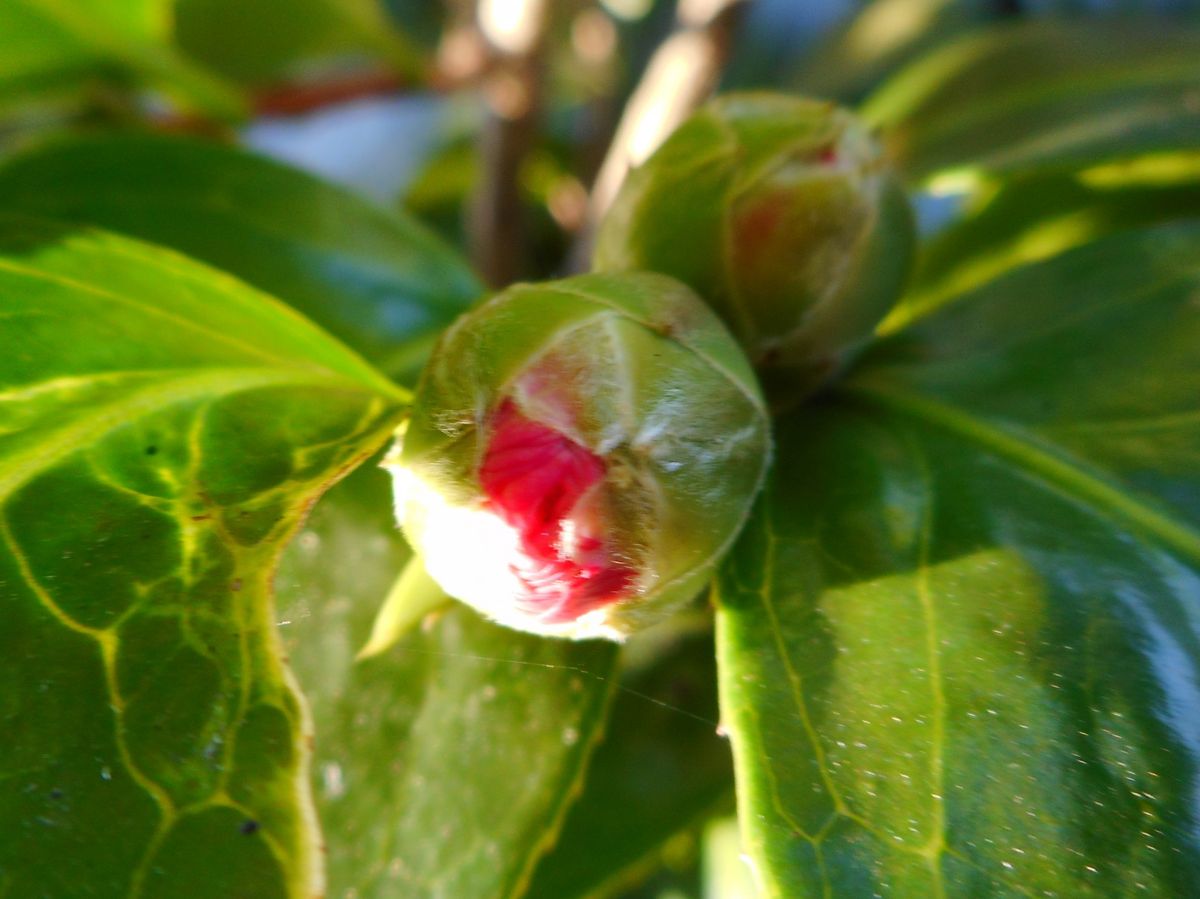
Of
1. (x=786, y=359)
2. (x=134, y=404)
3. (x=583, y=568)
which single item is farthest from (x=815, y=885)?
(x=134, y=404)

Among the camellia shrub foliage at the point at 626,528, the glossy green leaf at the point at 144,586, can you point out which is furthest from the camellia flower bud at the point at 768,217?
the glossy green leaf at the point at 144,586

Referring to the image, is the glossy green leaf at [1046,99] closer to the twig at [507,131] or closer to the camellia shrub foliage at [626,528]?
the camellia shrub foliage at [626,528]

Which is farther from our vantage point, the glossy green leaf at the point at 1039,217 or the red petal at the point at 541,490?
the glossy green leaf at the point at 1039,217

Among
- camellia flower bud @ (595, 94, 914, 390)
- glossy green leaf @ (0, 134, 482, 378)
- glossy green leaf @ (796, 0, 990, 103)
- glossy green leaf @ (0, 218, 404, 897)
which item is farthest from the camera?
glossy green leaf @ (796, 0, 990, 103)

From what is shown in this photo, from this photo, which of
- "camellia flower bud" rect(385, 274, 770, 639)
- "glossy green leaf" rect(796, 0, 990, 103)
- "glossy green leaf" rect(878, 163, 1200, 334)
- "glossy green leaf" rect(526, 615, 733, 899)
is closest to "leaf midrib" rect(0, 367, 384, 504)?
"camellia flower bud" rect(385, 274, 770, 639)

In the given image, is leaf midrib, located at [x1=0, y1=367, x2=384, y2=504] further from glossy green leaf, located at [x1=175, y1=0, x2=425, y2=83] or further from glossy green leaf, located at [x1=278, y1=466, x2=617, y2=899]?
glossy green leaf, located at [x1=175, y1=0, x2=425, y2=83]

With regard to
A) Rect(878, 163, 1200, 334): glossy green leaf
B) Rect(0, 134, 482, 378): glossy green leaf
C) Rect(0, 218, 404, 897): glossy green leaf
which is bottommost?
Rect(0, 218, 404, 897): glossy green leaf
